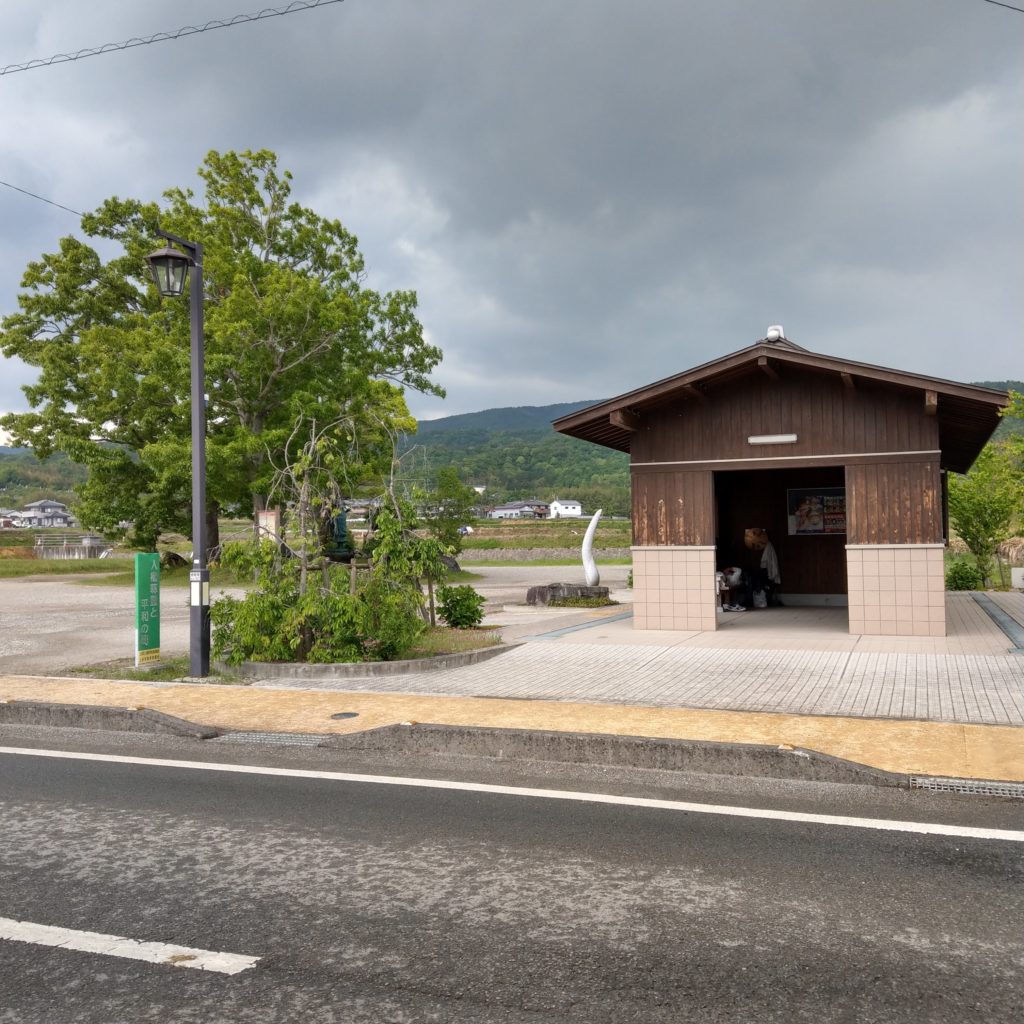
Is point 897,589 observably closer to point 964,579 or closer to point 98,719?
point 98,719

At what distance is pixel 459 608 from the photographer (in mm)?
14891

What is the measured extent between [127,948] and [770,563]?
16.2 metres

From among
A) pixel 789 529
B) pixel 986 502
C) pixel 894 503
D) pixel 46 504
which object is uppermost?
pixel 46 504

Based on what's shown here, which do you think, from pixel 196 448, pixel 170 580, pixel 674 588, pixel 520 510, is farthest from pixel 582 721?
pixel 520 510

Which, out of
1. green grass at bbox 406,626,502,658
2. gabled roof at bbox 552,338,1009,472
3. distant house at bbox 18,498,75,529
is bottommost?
green grass at bbox 406,626,502,658

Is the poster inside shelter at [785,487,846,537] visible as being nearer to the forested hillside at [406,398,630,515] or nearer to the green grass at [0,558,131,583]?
the green grass at [0,558,131,583]

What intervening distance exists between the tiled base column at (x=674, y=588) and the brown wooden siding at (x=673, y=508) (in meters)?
0.19

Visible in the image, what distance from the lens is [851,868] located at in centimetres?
448

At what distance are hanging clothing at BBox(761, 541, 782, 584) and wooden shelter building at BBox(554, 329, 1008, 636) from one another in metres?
3.84

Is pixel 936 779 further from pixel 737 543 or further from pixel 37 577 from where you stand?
pixel 37 577

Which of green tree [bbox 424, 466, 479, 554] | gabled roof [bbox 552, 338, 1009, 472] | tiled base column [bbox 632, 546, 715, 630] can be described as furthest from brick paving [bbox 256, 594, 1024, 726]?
green tree [bbox 424, 466, 479, 554]

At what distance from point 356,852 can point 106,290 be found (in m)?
39.1

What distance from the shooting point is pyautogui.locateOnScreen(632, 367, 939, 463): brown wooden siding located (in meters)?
13.3

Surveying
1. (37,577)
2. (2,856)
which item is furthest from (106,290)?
(2,856)
